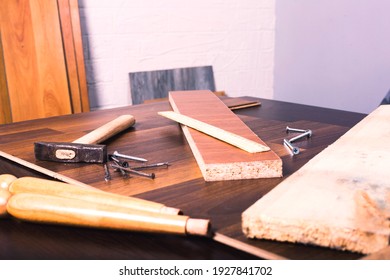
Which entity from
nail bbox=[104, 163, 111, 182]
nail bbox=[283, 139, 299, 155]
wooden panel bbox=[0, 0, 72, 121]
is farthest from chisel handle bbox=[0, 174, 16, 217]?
wooden panel bbox=[0, 0, 72, 121]

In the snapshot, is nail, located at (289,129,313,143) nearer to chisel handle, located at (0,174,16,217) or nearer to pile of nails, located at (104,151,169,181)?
pile of nails, located at (104,151,169,181)

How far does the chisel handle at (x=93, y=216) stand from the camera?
1.51 ft

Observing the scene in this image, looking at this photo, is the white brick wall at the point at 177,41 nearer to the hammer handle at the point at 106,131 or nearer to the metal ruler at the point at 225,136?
the hammer handle at the point at 106,131

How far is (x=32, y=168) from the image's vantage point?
0.76m

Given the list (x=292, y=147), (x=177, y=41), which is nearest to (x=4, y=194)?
(x=292, y=147)

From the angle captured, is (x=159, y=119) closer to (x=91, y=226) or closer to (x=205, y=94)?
(x=205, y=94)

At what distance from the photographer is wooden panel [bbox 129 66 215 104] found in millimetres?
2188

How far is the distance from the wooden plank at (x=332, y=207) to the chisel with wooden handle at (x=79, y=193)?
0.36 ft

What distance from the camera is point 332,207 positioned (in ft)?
1.55

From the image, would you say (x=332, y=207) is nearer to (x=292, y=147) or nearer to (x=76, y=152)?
(x=292, y=147)

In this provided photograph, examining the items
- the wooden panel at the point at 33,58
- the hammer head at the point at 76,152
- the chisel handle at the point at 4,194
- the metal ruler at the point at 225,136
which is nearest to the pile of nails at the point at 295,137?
the metal ruler at the point at 225,136
